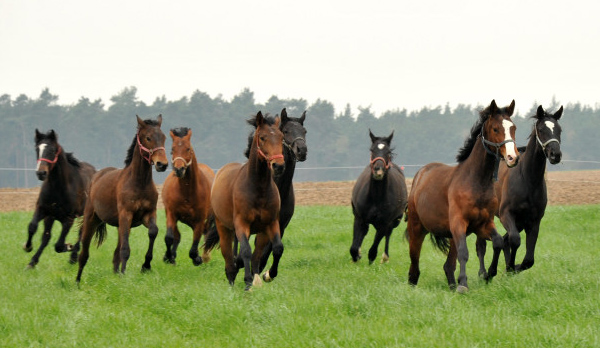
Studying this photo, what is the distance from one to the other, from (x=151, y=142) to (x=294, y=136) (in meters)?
2.63

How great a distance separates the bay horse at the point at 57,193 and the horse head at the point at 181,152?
247 cm

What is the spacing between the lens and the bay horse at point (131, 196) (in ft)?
36.8

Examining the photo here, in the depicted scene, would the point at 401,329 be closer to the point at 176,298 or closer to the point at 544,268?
the point at 176,298

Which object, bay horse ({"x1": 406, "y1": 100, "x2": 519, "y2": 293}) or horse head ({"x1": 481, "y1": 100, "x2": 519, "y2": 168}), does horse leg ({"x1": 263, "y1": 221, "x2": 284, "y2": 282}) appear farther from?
horse head ({"x1": 481, "y1": 100, "x2": 519, "y2": 168})

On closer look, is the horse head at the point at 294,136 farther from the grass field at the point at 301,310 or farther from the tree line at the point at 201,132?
the tree line at the point at 201,132

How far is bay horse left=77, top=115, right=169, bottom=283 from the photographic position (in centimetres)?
1122

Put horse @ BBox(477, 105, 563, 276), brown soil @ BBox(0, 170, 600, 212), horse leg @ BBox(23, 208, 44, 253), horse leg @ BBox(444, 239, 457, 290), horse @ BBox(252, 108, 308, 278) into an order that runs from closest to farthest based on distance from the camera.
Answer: horse @ BBox(252, 108, 308, 278)
horse leg @ BBox(444, 239, 457, 290)
horse @ BBox(477, 105, 563, 276)
horse leg @ BBox(23, 208, 44, 253)
brown soil @ BBox(0, 170, 600, 212)

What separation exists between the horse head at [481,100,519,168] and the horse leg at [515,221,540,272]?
5.73ft

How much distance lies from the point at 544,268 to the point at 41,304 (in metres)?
7.71

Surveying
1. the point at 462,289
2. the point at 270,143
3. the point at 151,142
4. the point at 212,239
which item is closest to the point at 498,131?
the point at 462,289

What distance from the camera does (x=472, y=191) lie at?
9.23 m

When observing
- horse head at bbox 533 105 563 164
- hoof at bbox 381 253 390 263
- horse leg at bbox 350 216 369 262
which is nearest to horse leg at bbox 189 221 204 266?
horse leg at bbox 350 216 369 262

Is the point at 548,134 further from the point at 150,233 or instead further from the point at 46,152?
the point at 46,152

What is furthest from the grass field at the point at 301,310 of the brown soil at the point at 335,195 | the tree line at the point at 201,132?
the tree line at the point at 201,132
